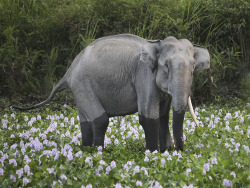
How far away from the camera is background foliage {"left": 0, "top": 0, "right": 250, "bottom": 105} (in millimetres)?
9141

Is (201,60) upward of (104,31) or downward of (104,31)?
upward

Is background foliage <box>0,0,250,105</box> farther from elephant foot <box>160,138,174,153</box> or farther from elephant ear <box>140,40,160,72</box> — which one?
elephant ear <box>140,40,160,72</box>

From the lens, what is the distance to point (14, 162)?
476 cm

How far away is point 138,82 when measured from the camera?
17.0 ft

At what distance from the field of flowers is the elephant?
0.93 ft

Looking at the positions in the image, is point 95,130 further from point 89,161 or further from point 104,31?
point 104,31

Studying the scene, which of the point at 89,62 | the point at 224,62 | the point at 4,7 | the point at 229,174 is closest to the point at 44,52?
the point at 4,7

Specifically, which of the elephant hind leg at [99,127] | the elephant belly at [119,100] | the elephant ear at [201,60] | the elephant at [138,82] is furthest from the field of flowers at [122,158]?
the elephant ear at [201,60]

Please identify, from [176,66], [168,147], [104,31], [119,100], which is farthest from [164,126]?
[104,31]

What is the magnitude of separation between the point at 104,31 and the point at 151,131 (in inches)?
197

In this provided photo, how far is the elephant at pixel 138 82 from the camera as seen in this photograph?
485 centimetres

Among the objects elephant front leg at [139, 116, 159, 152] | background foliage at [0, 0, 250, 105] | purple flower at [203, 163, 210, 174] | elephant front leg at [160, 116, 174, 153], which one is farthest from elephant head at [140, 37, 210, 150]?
background foliage at [0, 0, 250, 105]

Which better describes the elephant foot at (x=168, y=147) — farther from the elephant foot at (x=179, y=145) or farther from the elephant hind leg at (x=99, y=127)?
the elephant hind leg at (x=99, y=127)

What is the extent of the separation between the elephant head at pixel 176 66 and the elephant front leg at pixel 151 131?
0.22 metres
